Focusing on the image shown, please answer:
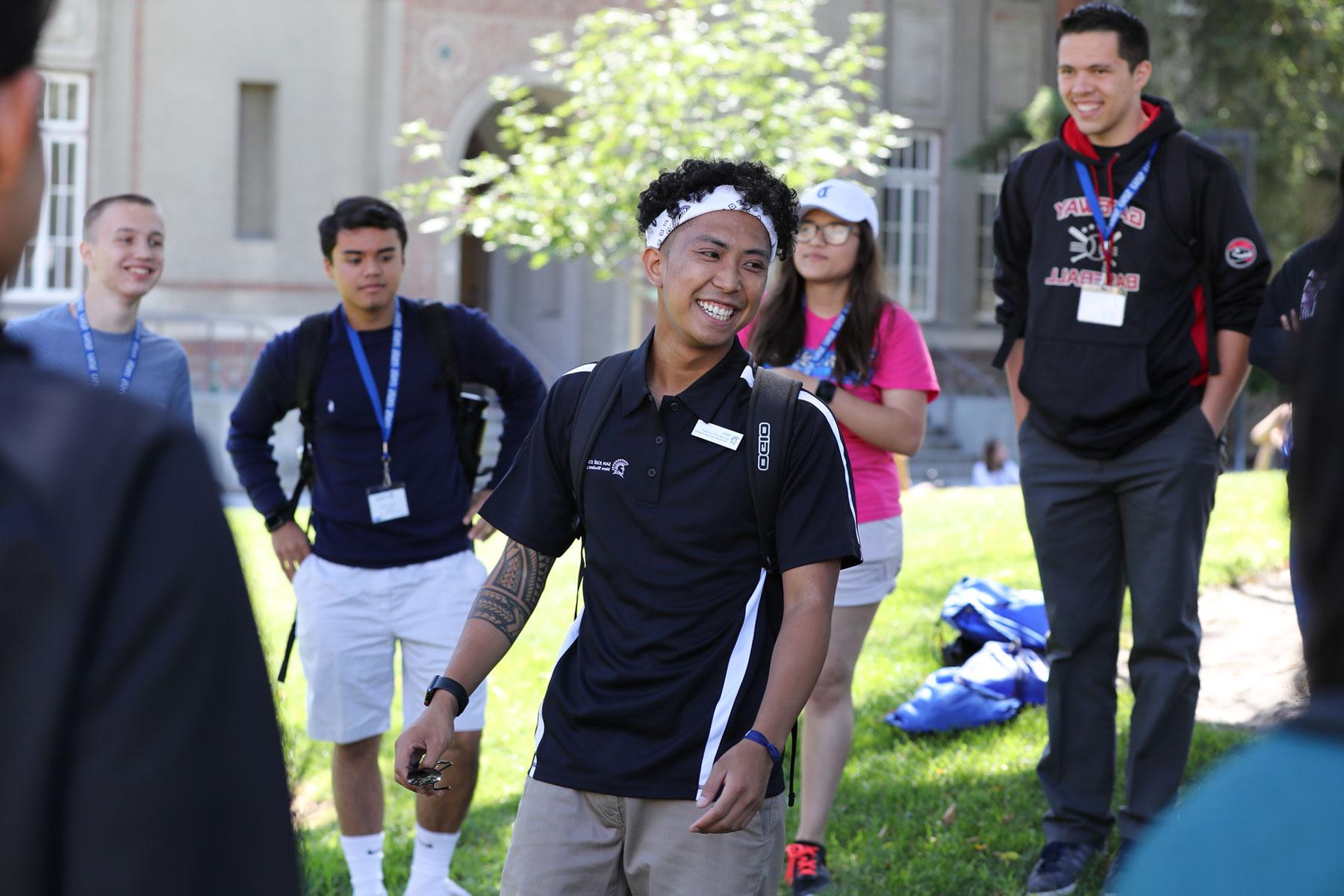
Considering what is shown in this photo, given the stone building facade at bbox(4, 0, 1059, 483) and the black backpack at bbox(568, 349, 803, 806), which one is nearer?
the black backpack at bbox(568, 349, 803, 806)

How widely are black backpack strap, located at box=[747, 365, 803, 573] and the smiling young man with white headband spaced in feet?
0.06

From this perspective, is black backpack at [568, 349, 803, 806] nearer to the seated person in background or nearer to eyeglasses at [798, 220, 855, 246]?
eyeglasses at [798, 220, 855, 246]

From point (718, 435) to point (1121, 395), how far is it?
1986 millimetres

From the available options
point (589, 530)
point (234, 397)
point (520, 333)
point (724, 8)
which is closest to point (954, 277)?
point (520, 333)

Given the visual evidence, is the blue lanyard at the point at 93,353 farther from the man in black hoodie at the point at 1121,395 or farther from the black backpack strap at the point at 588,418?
the man in black hoodie at the point at 1121,395

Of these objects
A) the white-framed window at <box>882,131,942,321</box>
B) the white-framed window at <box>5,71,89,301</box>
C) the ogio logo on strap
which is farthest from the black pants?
the white-framed window at <box>882,131,942,321</box>

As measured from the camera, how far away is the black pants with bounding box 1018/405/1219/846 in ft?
16.4

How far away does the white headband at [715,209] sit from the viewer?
3682mm

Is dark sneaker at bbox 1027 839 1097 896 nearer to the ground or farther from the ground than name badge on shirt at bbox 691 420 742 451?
nearer to the ground

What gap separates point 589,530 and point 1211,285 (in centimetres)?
251

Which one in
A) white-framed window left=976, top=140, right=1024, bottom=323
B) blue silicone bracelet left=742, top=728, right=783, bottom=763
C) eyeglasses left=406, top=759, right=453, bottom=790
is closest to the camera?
blue silicone bracelet left=742, top=728, right=783, bottom=763

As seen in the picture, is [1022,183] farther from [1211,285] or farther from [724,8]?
[724,8]

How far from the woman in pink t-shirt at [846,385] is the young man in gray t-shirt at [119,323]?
2.05 m

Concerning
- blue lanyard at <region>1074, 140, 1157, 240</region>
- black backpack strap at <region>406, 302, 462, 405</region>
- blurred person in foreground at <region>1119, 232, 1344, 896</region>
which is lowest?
blurred person in foreground at <region>1119, 232, 1344, 896</region>
